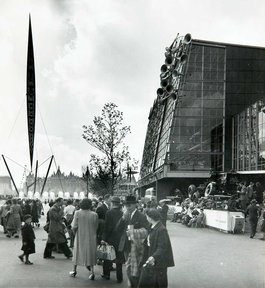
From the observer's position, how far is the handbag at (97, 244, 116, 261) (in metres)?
9.70

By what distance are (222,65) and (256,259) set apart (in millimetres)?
44400

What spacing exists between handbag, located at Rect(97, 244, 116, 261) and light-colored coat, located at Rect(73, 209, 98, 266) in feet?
0.40

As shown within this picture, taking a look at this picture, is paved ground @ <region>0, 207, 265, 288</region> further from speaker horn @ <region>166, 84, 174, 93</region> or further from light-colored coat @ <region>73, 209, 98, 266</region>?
speaker horn @ <region>166, 84, 174, 93</region>

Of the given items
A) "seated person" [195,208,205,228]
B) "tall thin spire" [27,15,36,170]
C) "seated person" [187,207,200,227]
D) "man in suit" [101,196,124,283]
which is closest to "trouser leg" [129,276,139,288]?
"man in suit" [101,196,124,283]

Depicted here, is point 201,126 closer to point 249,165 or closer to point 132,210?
point 249,165

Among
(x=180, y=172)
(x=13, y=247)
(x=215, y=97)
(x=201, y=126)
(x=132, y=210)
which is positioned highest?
(x=215, y=97)

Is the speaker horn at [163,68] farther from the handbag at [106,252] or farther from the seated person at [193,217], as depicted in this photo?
the seated person at [193,217]

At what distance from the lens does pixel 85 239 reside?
9977 millimetres

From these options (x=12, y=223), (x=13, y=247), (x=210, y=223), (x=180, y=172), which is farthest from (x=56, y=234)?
(x=180, y=172)

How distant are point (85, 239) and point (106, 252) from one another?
0.52 metres

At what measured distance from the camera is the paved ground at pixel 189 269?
919 centimetres

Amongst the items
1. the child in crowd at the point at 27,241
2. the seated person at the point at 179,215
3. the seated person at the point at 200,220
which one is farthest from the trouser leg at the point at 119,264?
the seated person at the point at 179,215

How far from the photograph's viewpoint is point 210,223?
81.5 ft

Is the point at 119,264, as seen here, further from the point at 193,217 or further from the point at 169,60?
the point at 193,217
